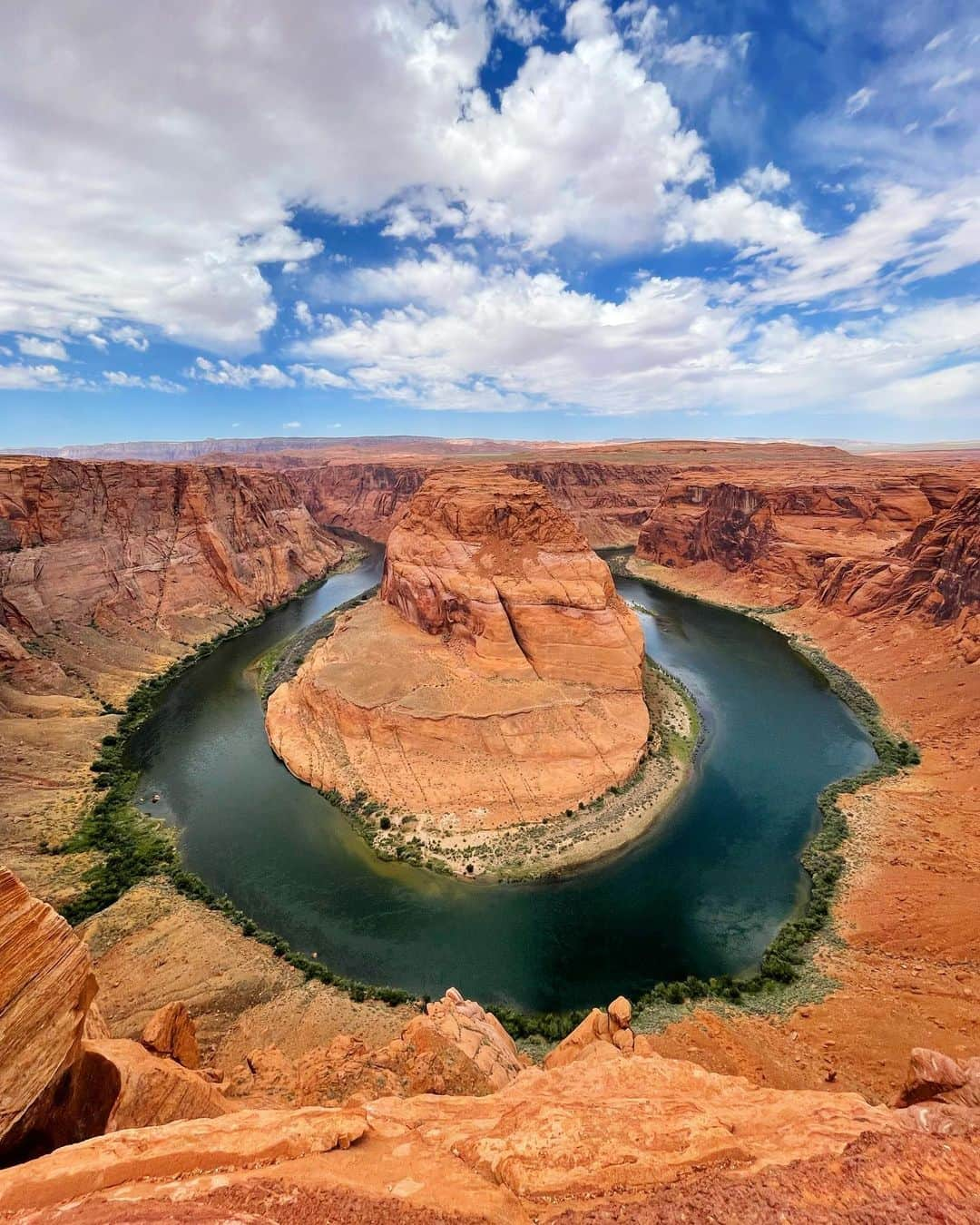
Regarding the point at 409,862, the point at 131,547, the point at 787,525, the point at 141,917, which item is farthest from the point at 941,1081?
the point at 787,525

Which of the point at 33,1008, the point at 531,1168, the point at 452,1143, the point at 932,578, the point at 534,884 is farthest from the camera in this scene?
the point at 932,578

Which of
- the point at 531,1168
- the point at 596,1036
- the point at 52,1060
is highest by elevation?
the point at 52,1060

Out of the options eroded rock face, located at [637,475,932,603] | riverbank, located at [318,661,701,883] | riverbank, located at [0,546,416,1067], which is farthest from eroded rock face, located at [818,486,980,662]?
riverbank, located at [0,546,416,1067]

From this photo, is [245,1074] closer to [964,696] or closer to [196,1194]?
[196,1194]

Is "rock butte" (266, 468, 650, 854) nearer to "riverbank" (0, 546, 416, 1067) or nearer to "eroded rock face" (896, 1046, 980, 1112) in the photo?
"riverbank" (0, 546, 416, 1067)

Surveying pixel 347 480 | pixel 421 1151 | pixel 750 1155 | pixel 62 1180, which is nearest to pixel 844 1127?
pixel 750 1155

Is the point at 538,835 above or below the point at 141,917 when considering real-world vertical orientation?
above

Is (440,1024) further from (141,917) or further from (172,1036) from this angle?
(141,917)

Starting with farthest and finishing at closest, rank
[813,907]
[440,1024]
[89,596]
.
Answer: [89,596] < [813,907] < [440,1024]
